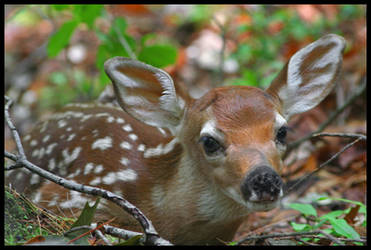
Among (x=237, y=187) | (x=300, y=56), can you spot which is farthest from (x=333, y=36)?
(x=237, y=187)

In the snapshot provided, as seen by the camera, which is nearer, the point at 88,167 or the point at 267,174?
the point at 267,174

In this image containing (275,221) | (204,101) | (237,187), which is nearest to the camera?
(237,187)

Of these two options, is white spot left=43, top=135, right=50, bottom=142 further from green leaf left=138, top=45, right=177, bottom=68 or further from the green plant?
the green plant

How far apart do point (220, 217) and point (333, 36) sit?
1258 millimetres

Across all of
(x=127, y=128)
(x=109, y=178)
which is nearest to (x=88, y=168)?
(x=109, y=178)

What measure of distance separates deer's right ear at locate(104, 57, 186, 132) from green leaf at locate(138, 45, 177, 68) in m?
1.24

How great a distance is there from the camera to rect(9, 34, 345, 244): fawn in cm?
293

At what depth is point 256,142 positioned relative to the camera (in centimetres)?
282

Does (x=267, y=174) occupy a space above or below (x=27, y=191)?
above

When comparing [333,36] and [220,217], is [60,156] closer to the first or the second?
[220,217]

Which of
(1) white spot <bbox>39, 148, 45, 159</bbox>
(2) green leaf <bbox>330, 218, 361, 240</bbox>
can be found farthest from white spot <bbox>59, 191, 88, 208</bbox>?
(2) green leaf <bbox>330, 218, 361, 240</bbox>

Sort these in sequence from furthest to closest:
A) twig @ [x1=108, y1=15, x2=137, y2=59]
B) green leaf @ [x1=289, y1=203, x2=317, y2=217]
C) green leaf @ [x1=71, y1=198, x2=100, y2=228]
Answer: twig @ [x1=108, y1=15, x2=137, y2=59] → green leaf @ [x1=289, y1=203, x2=317, y2=217] → green leaf @ [x1=71, y1=198, x2=100, y2=228]

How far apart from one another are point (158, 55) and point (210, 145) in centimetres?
178

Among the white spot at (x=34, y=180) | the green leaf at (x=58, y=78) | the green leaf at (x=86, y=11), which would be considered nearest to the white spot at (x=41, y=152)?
the white spot at (x=34, y=180)
